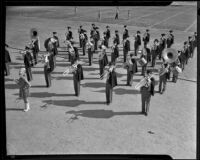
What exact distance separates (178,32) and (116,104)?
57.7 feet

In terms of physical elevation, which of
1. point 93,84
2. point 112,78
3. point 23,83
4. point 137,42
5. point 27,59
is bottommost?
point 93,84

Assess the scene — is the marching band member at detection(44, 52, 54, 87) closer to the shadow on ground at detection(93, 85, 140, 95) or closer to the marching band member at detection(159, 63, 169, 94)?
the shadow on ground at detection(93, 85, 140, 95)

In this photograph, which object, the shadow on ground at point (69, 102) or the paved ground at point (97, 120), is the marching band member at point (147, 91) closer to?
the paved ground at point (97, 120)

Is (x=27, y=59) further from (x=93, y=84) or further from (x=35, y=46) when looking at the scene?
(x=93, y=84)

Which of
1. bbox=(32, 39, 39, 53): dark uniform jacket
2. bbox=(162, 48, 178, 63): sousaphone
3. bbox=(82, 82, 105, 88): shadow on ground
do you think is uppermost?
bbox=(32, 39, 39, 53): dark uniform jacket

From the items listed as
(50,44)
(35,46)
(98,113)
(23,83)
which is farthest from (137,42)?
(23,83)

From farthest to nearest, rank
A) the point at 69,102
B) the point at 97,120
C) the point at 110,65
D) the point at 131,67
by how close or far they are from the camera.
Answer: the point at 131,67 → the point at 69,102 → the point at 110,65 → the point at 97,120

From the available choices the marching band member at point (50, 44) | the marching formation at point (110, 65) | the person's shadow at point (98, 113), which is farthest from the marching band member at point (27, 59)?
the person's shadow at point (98, 113)

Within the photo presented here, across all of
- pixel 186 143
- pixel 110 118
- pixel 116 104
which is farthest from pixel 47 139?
pixel 186 143

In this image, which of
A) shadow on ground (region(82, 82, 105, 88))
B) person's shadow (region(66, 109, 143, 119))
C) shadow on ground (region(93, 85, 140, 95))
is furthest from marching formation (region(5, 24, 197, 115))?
person's shadow (region(66, 109, 143, 119))

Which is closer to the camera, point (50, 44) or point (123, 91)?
point (123, 91)

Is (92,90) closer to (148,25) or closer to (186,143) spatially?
(186,143)

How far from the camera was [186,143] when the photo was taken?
9.05 m

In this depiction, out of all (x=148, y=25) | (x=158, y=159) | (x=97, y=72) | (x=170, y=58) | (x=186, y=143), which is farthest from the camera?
(x=148, y=25)
